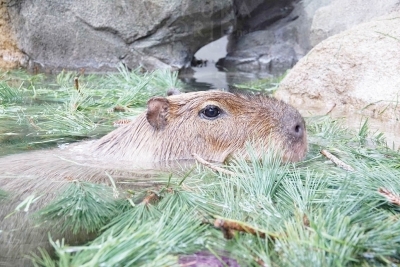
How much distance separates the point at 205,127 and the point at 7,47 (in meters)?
6.06

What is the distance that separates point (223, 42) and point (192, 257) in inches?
398

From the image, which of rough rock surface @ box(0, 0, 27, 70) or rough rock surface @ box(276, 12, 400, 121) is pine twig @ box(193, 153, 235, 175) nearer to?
rough rock surface @ box(276, 12, 400, 121)

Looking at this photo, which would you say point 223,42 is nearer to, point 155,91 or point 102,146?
point 155,91

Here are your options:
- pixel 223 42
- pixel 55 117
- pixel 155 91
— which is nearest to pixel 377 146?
pixel 55 117

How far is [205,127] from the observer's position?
323 cm

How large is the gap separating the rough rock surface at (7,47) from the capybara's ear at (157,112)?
19.0 feet

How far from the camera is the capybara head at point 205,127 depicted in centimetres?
314

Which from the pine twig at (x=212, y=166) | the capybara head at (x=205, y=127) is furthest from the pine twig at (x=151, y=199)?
the capybara head at (x=205, y=127)

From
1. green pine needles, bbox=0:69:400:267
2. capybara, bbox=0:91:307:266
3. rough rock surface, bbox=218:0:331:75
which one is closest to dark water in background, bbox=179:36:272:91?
rough rock surface, bbox=218:0:331:75

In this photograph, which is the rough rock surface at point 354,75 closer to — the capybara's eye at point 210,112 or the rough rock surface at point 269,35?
the capybara's eye at point 210,112

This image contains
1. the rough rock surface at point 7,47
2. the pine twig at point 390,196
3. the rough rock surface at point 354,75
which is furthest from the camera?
the rough rock surface at point 7,47

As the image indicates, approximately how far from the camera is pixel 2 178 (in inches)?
98.7

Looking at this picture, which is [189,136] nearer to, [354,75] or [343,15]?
[354,75]

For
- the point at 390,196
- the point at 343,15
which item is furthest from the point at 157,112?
the point at 343,15
